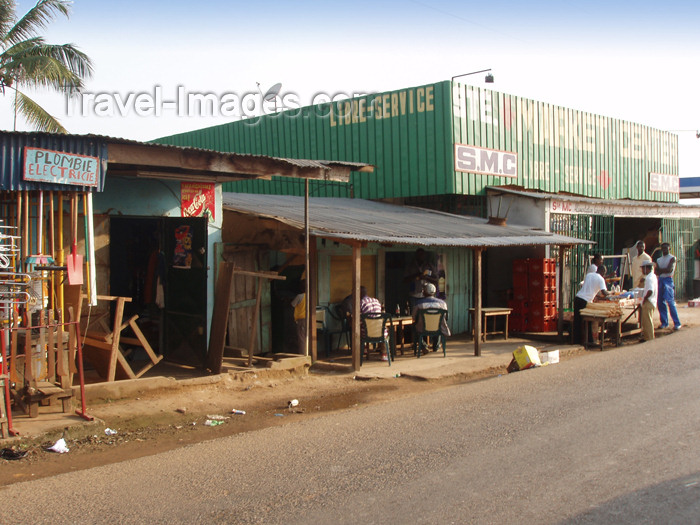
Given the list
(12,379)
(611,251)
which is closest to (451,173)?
(611,251)

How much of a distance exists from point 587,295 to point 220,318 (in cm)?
747

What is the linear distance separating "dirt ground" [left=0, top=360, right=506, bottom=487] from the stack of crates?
15.8 feet

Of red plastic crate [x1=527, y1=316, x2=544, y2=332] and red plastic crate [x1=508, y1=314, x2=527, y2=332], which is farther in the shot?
red plastic crate [x1=508, y1=314, x2=527, y2=332]

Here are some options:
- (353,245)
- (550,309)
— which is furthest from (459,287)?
(353,245)

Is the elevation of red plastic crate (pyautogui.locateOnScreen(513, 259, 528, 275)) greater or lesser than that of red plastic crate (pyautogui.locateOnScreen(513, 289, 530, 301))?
greater

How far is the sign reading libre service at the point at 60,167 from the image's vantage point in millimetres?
7129

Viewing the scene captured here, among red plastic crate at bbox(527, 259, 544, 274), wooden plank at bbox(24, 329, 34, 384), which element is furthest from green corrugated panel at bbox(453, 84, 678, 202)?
wooden plank at bbox(24, 329, 34, 384)

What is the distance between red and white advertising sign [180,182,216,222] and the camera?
1009 cm

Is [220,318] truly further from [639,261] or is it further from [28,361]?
[639,261]

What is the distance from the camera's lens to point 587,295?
12898 millimetres

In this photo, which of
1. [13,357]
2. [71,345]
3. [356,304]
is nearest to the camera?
[13,357]

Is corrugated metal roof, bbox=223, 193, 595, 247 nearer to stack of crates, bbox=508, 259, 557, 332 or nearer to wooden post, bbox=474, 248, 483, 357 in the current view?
wooden post, bbox=474, 248, 483, 357

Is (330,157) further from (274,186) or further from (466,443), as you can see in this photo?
(466,443)

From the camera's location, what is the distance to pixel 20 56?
1653 cm
